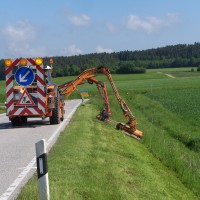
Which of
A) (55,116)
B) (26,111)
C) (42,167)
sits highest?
(42,167)

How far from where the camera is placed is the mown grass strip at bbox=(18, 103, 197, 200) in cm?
746

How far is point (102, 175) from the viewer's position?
28.3ft

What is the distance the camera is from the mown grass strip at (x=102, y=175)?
746cm

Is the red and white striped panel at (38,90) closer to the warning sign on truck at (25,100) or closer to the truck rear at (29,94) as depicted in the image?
the truck rear at (29,94)

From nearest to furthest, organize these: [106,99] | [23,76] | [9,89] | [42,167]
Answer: [42,167] → [23,76] → [9,89] → [106,99]

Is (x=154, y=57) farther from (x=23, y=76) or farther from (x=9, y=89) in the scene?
(x=23, y=76)

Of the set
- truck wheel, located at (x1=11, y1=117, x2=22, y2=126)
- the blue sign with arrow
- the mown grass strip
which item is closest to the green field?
the mown grass strip

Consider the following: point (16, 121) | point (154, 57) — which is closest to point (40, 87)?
point (16, 121)

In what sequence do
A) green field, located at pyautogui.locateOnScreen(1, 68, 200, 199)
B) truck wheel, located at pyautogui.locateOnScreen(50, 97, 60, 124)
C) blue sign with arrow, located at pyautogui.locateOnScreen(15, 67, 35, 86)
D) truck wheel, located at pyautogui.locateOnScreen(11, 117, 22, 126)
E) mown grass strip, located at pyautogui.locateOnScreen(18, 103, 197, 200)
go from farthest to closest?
truck wheel, located at pyautogui.locateOnScreen(11, 117, 22, 126) → truck wheel, located at pyautogui.locateOnScreen(50, 97, 60, 124) → blue sign with arrow, located at pyautogui.locateOnScreen(15, 67, 35, 86) → green field, located at pyautogui.locateOnScreen(1, 68, 200, 199) → mown grass strip, located at pyautogui.locateOnScreen(18, 103, 197, 200)

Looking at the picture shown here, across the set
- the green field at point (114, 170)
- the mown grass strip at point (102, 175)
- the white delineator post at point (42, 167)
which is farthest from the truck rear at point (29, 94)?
the white delineator post at point (42, 167)

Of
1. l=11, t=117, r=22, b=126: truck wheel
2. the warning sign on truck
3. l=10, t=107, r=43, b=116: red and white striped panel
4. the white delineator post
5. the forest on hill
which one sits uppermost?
the white delineator post

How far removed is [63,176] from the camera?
8398 millimetres

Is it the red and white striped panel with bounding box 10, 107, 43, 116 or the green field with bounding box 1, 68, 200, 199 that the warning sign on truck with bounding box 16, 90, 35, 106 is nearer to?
the red and white striped panel with bounding box 10, 107, 43, 116

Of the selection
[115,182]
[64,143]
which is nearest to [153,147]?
[64,143]
